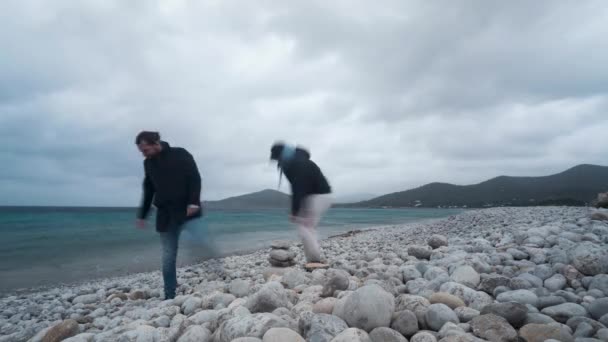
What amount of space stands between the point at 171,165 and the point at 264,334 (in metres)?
2.58

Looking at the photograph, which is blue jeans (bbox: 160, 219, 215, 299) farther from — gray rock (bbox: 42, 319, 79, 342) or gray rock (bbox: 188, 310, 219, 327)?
gray rock (bbox: 188, 310, 219, 327)

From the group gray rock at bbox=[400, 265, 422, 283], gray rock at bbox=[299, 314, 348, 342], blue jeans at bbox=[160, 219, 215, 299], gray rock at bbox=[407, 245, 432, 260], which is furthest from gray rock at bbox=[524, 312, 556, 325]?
blue jeans at bbox=[160, 219, 215, 299]

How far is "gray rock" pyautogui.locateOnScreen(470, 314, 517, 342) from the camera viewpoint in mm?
2055

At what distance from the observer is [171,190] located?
4023mm

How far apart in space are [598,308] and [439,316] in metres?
1.15

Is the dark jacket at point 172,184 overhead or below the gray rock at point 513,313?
overhead

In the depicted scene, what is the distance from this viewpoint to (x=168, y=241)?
402 centimetres

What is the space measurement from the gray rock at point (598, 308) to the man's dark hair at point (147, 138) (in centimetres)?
441

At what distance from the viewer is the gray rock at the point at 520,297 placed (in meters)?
2.71

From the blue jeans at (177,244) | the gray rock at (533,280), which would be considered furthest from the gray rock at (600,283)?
the blue jeans at (177,244)

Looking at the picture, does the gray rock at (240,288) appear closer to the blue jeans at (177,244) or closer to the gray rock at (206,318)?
the blue jeans at (177,244)

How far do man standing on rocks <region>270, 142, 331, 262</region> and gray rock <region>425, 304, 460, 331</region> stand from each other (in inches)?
99.0

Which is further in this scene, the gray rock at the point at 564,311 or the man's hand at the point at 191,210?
the man's hand at the point at 191,210

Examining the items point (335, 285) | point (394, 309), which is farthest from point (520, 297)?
point (335, 285)
